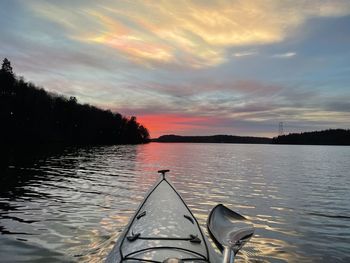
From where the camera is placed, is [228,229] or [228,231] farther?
[228,229]

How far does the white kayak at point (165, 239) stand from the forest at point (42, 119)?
269 ft

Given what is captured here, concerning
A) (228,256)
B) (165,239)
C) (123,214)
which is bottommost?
(123,214)

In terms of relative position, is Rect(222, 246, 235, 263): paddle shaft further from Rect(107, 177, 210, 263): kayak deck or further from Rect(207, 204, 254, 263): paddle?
Rect(107, 177, 210, 263): kayak deck

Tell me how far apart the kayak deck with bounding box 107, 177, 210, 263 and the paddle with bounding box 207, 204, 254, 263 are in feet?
2.20

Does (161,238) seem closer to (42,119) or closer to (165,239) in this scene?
(165,239)

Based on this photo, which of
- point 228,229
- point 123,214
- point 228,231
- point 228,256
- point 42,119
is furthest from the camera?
Result: point 42,119

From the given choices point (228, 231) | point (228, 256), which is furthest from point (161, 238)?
point (228, 256)

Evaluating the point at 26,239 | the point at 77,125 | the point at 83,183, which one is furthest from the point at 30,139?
the point at 26,239

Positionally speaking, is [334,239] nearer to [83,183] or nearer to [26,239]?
[26,239]

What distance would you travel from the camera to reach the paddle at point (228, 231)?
470 centimetres

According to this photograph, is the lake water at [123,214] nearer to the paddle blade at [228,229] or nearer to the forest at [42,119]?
the paddle blade at [228,229]

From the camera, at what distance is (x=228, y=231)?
5.38m

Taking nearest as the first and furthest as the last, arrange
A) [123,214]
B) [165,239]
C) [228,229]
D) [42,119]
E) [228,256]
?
[228,256] < [228,229] < [165,239] < [123,214] < [42,119]

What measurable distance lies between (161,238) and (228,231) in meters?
2.08
